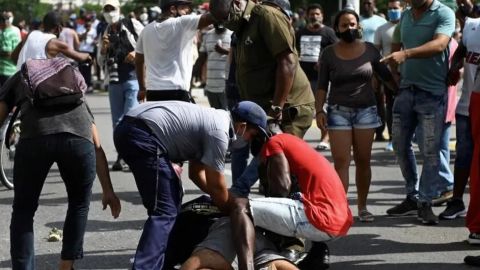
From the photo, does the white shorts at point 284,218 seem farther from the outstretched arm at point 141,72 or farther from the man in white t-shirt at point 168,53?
the outstretched arm at point 141,72

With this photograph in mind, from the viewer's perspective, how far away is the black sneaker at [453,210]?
8.66 meters

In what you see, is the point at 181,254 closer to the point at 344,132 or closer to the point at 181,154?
the point at 181,154

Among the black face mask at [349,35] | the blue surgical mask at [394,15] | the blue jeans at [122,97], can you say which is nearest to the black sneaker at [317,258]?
the black face mask at [349,35]

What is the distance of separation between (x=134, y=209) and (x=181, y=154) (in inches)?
125

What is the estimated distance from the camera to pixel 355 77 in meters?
8.39

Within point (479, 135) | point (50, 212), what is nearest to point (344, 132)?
point (479, 135)

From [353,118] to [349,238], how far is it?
3.27 feet

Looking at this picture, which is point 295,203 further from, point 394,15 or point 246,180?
point 394,15

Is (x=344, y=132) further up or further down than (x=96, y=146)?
further down

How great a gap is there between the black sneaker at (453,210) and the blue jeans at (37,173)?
3.43 metres

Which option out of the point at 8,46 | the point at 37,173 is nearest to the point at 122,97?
the point at 8,46

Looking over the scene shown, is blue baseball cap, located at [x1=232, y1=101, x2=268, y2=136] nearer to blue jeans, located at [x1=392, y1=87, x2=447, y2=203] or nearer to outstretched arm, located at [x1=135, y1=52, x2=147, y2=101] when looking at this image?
blue jeans, located at [x1=392, y1=87, x2=447, y2=203]

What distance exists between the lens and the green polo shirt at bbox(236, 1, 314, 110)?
7.48 metres

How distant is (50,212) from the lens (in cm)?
920
